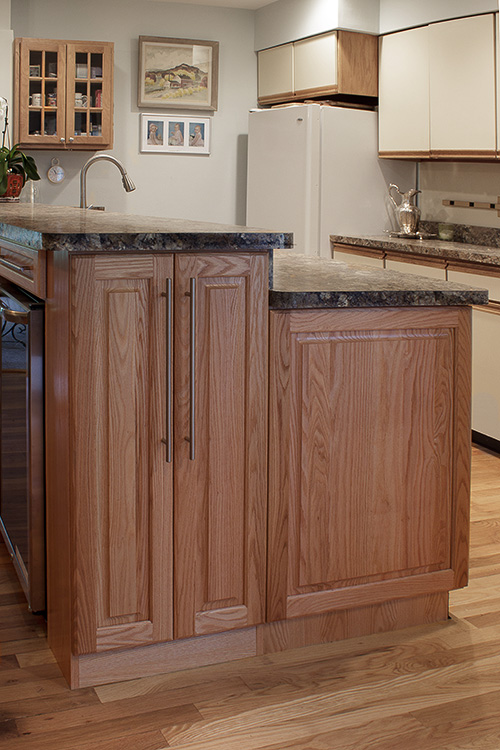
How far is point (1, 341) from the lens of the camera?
7.84 ft

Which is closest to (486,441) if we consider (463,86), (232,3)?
(463,86)

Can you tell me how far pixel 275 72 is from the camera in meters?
5.64

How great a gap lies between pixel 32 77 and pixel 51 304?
11.7 ft

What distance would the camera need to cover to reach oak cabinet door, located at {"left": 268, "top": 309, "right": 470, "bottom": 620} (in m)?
2.04

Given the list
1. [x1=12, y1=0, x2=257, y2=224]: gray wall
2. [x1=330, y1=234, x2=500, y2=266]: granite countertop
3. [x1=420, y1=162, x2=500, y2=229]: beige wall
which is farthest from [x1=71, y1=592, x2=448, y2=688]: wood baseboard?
[x1=12, y1=0, x2=257, y2=224]: gray wall

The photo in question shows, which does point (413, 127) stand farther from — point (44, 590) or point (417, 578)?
point (44, 590)

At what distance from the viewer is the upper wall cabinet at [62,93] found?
4973 millimetres

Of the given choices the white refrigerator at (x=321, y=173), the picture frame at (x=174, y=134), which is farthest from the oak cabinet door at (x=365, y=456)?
the picture frame at (x=174, y=134)

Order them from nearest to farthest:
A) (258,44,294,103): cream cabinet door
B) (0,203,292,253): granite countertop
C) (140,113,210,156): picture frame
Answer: (0,203,292,253): granite countertop < (258,44,294,103): cream cabinet door < (140,113,210,156): picture frame

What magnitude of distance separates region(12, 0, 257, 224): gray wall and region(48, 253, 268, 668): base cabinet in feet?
12.7

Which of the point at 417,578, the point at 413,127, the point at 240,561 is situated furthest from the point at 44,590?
the point at 413,127

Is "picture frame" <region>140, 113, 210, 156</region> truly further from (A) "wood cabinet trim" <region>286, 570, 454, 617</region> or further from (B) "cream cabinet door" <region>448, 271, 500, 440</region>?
(A) "wood cabinet trim" <region>286, 570, 454, 617</region>

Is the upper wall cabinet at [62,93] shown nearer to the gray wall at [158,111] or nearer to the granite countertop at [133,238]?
the gray wall at [158,111]

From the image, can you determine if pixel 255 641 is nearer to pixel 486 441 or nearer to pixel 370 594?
pixel 370 594
